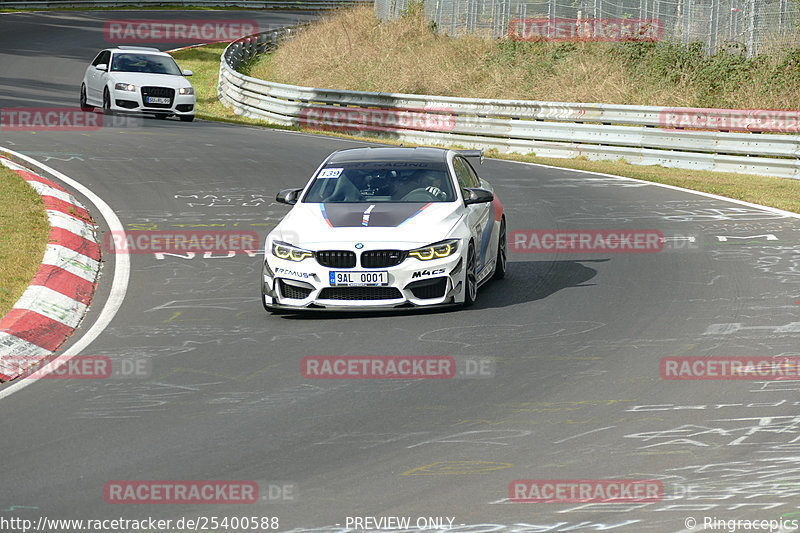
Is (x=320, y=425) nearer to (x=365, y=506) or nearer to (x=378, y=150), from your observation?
(x=365, y=506)

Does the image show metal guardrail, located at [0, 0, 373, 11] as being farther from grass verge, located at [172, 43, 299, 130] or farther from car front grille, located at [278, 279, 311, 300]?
car front grille, located at [278, 279, 311, 300]

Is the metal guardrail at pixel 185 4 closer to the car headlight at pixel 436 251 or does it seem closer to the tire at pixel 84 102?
the tire at pixel 84 102

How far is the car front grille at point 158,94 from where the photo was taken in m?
30.1

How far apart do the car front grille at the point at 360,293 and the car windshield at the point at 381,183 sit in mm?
1314

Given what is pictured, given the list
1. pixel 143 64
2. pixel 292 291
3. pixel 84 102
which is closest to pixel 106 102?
pixel 143 64

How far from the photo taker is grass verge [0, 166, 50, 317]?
11.7 m

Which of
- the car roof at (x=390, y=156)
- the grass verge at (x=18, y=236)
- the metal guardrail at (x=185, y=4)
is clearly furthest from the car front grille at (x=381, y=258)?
the metal guardrail at (x=185, y=4)

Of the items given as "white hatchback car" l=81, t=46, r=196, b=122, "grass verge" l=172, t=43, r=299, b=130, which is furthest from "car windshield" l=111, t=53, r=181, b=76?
"grass verge" l=172, t=43, r=299, b=130

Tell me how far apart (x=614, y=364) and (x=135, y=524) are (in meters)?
4.32

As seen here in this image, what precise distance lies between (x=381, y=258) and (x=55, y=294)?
10.2 feet

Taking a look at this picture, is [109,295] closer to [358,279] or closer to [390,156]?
[358,279]

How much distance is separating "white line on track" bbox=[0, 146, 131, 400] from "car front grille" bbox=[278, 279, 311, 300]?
1.59 meters

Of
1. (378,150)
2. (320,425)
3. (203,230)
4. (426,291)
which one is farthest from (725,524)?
(203,230)

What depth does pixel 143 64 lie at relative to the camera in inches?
1225
